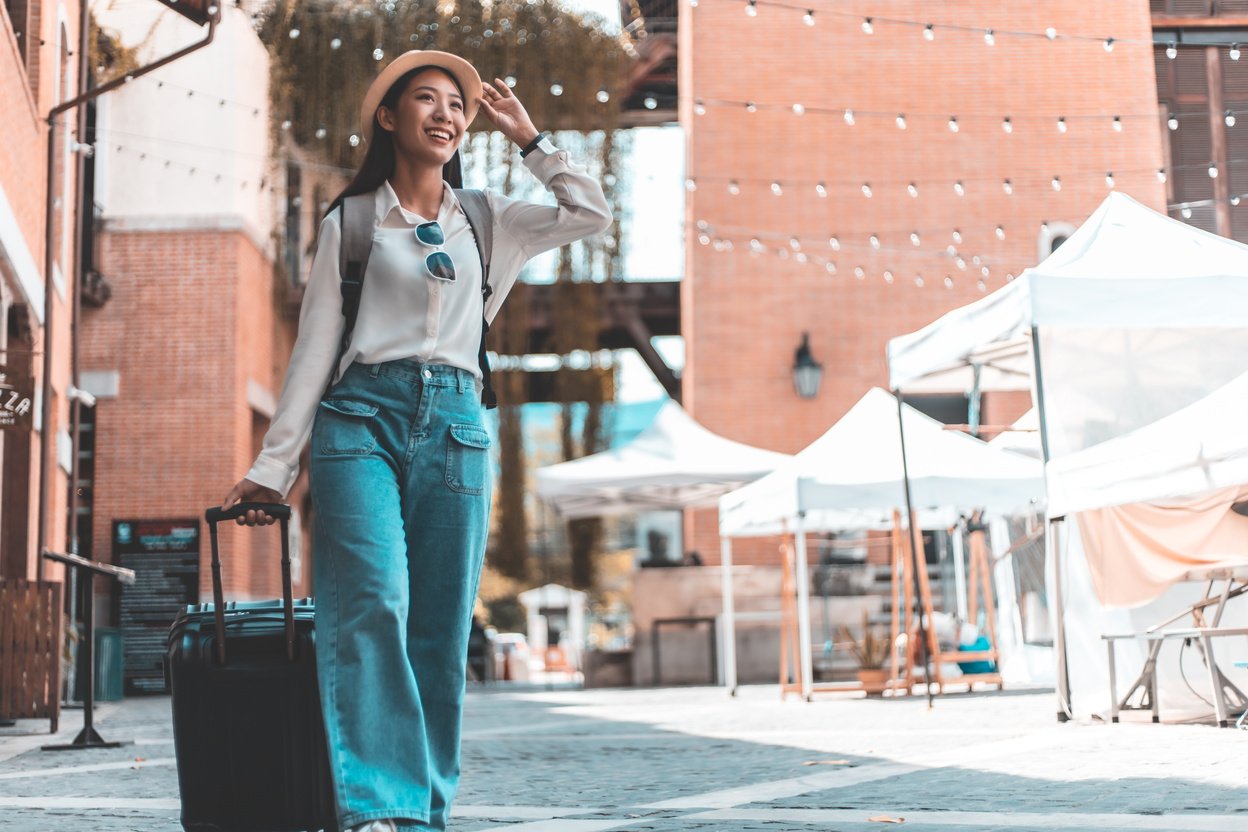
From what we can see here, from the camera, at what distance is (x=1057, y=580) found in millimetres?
8477

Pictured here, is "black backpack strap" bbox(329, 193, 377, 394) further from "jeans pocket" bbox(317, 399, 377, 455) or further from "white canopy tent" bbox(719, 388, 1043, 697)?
"white canopy tent" bbox(719, 388, 1043, 697)

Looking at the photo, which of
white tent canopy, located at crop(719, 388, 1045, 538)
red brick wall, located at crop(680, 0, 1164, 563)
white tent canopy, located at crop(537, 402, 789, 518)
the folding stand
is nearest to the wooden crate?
the folding stand

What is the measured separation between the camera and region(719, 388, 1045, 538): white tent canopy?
11070 millimetres

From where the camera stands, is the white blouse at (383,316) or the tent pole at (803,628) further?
the tent pole at (803,628)

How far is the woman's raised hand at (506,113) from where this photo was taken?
3568mm

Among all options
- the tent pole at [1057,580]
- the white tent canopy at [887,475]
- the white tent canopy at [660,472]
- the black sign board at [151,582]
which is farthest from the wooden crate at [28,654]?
the black sign board at [151,582]

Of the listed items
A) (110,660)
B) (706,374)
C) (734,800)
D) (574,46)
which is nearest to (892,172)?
(706,374)

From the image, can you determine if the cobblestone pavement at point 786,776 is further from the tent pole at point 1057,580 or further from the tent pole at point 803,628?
the tent pole at point 803,628

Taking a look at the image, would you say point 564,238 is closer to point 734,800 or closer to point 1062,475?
point 734,800

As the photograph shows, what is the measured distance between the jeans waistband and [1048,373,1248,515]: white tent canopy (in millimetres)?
4230

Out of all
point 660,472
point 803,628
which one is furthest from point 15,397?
point 660,472

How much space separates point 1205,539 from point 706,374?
422 inches

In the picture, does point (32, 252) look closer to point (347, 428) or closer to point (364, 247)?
point (364, 247)

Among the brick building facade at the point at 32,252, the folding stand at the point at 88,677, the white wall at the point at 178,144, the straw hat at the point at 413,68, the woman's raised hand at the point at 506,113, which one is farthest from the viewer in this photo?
the white wall at the point at 178,144
